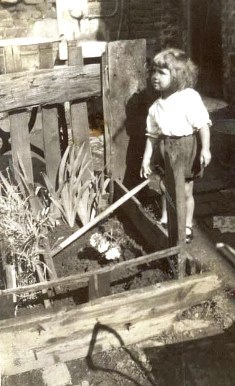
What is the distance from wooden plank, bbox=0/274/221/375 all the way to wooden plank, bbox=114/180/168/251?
636 millimetres

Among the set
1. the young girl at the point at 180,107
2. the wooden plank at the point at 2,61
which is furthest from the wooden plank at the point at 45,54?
the young girl at the point at 180,107

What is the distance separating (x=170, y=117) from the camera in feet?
13.0

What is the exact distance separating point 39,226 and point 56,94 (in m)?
1.30

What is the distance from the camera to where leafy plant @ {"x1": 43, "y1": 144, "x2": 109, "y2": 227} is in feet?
14.2

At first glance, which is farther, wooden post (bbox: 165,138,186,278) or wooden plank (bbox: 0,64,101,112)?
wooden plank (bbox: 0,64,101,112)

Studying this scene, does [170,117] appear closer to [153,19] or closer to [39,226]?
[39,226]

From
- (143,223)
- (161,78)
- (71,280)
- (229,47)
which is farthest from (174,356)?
(229,47)

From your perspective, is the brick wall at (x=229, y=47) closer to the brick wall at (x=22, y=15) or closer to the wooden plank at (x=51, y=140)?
the brick wall at (x=22, y=15)

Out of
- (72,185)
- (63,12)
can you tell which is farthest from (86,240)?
(63,12)

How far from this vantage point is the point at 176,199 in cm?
308

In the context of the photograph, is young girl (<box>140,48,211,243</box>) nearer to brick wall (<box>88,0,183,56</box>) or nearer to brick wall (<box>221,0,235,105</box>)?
brick wall (<box>221,0,235,105</box>)

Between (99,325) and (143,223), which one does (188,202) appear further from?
(99,325)

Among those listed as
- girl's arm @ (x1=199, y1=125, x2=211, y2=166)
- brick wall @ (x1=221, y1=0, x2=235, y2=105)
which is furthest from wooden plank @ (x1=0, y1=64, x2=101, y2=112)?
brick wall @ (x1=221, y1=0, x2=235, y2=105)

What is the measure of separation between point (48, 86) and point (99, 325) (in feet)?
7.25
